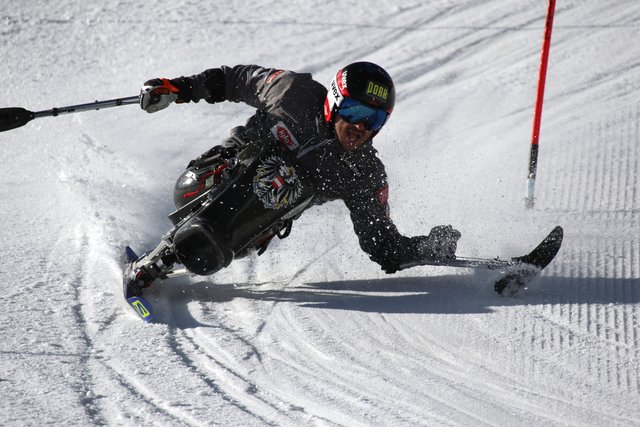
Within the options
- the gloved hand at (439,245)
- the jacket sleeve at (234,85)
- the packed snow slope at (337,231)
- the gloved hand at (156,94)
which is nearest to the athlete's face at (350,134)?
the jacket sleeve at (234,85)

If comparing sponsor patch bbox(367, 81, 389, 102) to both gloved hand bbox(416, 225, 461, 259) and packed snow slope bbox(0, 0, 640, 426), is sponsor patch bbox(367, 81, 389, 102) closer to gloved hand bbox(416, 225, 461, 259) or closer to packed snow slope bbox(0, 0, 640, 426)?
gloved hand bbox(416, 225, 461, 259)

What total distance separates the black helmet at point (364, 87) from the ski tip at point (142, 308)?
5.14 ft

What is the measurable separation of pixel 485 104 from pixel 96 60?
14.8ft

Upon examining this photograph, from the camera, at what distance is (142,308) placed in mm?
4348

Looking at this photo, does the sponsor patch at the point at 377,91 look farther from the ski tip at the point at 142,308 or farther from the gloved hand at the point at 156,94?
the ski tip at the point at 142,308

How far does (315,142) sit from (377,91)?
1.70 feet

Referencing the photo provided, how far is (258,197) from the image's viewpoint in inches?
175

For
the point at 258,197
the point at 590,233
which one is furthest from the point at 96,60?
the point at 590,233

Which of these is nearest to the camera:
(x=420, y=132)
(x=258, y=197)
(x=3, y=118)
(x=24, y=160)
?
(x=258, y=197)

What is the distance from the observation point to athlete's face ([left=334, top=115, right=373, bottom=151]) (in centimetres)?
456

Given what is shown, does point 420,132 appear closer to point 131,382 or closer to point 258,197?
point 258,197

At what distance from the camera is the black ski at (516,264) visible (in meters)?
4.77

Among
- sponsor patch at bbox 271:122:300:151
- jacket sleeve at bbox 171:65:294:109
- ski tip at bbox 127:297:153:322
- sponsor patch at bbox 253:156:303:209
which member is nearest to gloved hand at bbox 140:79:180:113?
jacket sleeve at bbox 171:65:294:109

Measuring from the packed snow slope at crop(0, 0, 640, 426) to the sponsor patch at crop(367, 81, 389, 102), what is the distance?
4.11ft
